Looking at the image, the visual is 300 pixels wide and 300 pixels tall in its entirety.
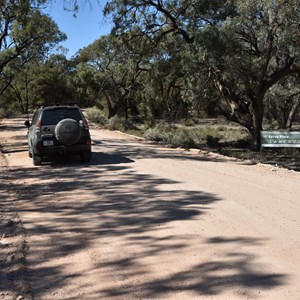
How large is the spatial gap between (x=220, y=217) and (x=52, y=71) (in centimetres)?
6828

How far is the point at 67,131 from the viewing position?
41.9ft

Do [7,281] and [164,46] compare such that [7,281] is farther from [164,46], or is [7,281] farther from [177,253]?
[164,46]

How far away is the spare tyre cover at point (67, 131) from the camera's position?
12.7 metres

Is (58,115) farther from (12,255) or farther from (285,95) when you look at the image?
(285,95)

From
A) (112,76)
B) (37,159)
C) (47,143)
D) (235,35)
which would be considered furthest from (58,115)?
(112,76)

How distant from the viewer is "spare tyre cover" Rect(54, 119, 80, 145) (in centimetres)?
1273

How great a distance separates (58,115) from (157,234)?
8.16 meters

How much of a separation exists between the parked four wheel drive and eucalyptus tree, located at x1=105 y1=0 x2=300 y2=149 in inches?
299

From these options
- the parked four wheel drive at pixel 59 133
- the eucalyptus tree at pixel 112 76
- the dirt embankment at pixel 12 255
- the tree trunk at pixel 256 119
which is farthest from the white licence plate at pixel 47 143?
the eucalyptus tree at pixel 112 76

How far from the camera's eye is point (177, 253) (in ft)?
17.3

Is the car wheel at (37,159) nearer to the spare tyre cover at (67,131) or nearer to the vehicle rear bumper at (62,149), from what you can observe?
the vehicle rear bumper at (62,149)

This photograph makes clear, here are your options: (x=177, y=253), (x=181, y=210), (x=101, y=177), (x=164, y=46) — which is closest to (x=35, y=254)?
(x=177, y=253)

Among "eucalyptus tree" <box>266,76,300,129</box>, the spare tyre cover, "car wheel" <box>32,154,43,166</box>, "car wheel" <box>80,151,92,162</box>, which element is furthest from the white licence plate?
"eucalyptus tree" <box>266,76,300,129</box>

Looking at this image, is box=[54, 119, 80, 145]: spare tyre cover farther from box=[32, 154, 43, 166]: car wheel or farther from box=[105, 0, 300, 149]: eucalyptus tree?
box=[105, 0, 300, 149]: eucalyptus tree
